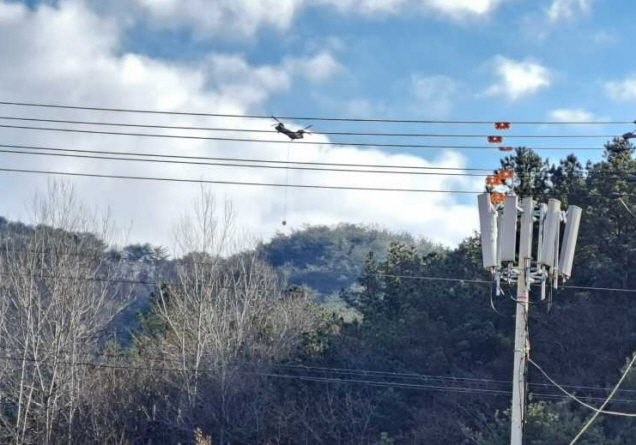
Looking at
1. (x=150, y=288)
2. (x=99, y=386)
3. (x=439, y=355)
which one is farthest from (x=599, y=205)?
(x=150, y=288)

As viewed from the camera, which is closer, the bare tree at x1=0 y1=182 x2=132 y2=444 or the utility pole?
the utility pole

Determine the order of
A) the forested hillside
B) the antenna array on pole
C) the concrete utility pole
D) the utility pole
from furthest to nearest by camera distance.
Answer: the forested hillside < the antenna array on pole < the utility pole < the concrete utility pole

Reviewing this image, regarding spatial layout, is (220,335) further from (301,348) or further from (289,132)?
(289,132)

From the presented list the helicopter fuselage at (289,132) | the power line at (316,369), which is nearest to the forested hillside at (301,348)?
the power line at (316,369)

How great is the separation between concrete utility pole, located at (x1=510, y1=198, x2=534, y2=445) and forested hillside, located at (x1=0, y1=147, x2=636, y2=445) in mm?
14805

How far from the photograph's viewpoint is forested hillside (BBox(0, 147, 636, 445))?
2867cm

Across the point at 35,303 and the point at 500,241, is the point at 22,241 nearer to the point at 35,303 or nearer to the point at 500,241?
the point at 35,303

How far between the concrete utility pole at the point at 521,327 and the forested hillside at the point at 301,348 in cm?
1480

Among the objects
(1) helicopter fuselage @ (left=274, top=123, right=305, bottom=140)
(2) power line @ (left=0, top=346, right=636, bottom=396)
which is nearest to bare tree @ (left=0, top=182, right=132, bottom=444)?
(2) power line @ (left=0, top=346, right=636, bottom=396)

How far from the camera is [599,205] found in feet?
93.4

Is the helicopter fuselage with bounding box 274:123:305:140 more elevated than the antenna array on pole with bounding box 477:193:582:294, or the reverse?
the helicopter fuselage with bounding box 274:123:305:140

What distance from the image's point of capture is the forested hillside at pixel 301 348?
2867 centimetres

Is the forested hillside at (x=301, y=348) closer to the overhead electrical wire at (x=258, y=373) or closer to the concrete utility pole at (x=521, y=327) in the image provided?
the overhead electrical wire at (x=258, y=373)

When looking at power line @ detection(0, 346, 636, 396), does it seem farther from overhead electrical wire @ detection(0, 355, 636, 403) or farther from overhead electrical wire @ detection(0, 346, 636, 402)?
overhead electrical wire @ detection(0, 355, 636, 403)
